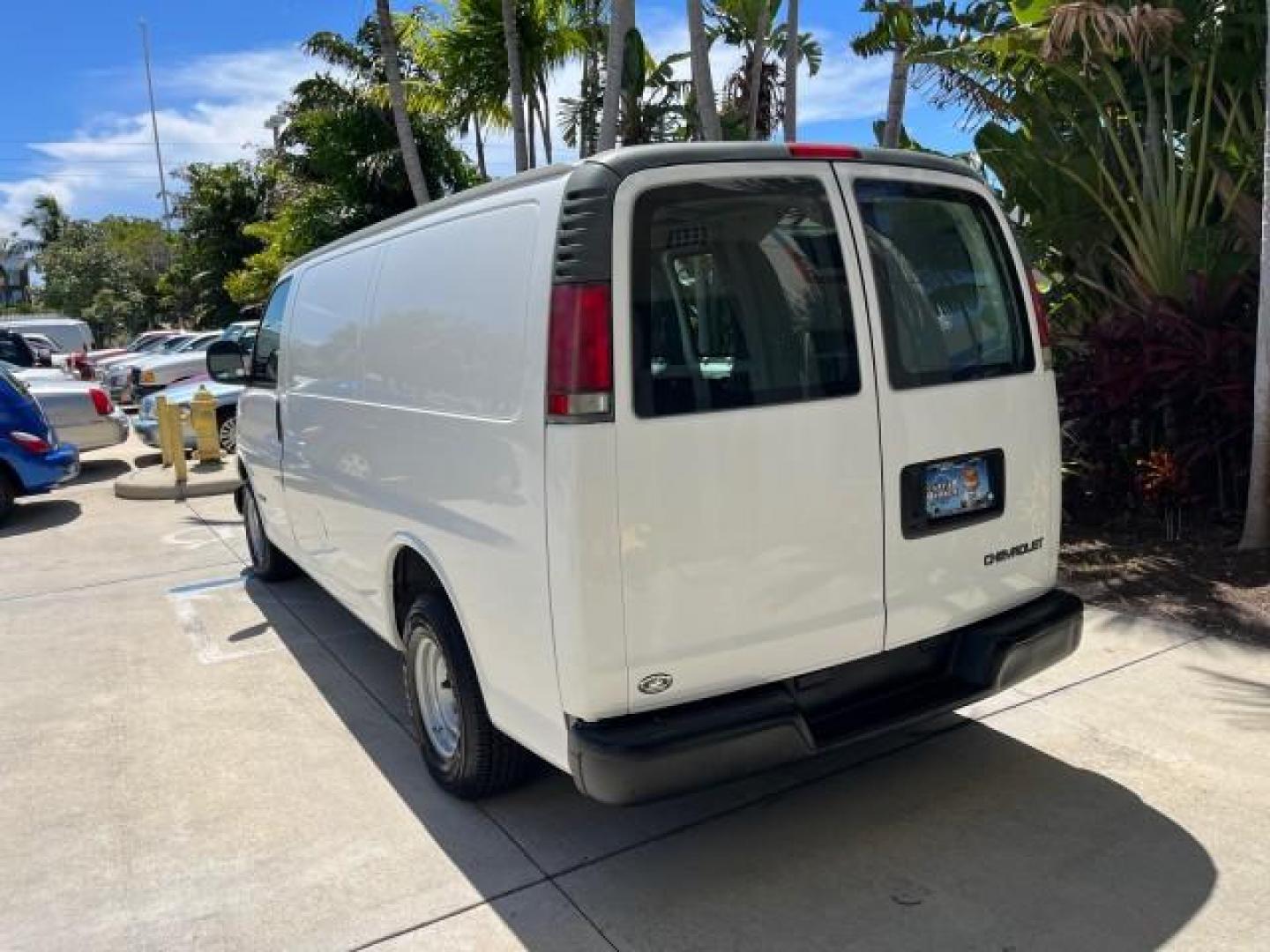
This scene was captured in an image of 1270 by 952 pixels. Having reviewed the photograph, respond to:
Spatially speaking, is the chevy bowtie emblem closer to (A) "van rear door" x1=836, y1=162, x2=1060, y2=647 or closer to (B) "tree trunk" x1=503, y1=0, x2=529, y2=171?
(A) "van rear door" x1=836, y1=162, x2=1060, y2=647

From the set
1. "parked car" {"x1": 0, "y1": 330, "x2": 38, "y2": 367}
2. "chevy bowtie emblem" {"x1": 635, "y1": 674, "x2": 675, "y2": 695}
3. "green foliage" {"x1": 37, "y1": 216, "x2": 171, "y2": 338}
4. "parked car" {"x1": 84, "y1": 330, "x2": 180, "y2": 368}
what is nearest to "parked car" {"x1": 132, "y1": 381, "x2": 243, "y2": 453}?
"parked car" {"x1": 0, "y1": 330, "x2": 38, "y2": 367}

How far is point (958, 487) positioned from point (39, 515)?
10.1 meters

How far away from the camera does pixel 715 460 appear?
276cm

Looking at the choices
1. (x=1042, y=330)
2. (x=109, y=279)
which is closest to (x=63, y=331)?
(x=1042, y=330)

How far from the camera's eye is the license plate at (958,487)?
3.17 meters

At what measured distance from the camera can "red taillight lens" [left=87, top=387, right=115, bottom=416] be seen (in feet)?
39.2

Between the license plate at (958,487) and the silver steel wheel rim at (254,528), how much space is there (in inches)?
194

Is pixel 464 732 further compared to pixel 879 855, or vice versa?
pixel 464 732

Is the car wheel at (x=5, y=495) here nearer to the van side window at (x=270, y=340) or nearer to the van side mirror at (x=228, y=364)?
the van side mirror at (x=228, y=364)

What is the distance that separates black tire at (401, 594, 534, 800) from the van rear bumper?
756 millimetres

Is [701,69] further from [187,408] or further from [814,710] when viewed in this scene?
[814,710]

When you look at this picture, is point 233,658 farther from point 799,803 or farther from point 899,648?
point 899,648

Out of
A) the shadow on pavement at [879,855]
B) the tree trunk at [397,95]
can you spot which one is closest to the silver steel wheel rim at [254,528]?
the shadow on pavement at [879,855]

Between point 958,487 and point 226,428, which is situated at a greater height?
Result: point 958,487
